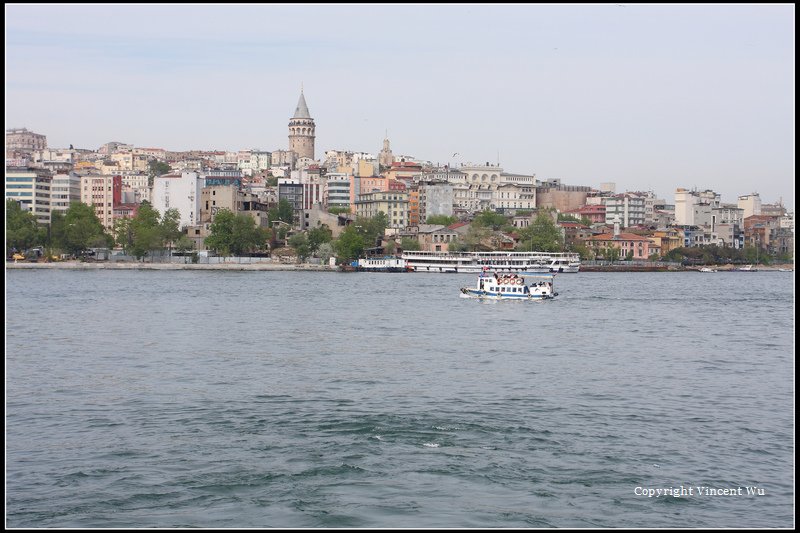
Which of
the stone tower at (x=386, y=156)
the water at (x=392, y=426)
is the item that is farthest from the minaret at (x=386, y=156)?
the water at (x=392, y=426)

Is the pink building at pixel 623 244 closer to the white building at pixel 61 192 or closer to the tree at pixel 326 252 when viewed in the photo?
the tree at pixel 326 252

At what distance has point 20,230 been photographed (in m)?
54.7

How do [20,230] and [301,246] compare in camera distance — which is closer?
[20,230]

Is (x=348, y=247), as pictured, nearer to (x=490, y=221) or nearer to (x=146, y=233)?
(x=146, y=233)

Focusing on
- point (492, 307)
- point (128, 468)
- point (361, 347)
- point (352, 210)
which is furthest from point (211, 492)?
point (352, 210)

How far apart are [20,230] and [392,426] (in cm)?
4876

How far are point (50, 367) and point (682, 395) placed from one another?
8087mm

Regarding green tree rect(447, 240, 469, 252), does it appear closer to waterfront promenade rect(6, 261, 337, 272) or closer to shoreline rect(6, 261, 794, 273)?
shoreline rect(6, 261, 794, 273)

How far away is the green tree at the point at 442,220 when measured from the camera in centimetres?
6838

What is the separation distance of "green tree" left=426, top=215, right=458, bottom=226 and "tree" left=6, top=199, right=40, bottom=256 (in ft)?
79.9

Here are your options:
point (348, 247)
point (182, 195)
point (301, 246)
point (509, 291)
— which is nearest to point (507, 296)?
point (509, 291)

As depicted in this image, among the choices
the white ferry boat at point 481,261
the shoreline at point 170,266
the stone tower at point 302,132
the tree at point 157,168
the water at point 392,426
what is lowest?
the water at point 392,426

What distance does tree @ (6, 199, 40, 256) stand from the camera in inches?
2137

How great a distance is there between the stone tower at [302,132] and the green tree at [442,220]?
34449 mm
